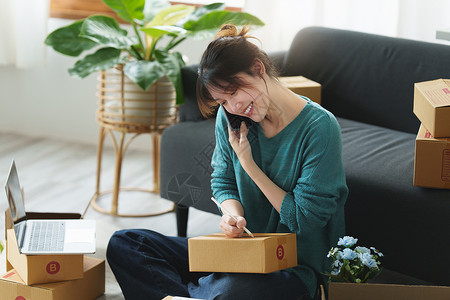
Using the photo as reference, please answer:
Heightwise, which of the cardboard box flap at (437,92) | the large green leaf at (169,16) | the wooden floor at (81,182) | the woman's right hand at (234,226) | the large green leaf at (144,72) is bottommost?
the wooden floor at (81,182)

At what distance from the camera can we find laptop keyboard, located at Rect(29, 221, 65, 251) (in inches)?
68.2

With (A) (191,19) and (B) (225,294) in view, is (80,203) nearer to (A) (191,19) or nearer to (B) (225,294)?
(A) (191,19)

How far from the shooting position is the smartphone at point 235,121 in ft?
5.48

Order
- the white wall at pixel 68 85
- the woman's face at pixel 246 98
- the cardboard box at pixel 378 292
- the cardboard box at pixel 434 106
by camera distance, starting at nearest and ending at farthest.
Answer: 1. the cardboard box at pixel 378 292
2. the woman's face at pixel 246 98
3. the cardboard box at pixel 434 106
4. the white wall at pixel 68 85

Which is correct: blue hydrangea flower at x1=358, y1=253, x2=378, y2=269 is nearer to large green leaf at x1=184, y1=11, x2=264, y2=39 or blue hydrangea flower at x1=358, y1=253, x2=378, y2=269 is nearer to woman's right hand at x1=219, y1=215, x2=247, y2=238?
woman's right hand at x1=219, y1=215, x2=247, y2=238

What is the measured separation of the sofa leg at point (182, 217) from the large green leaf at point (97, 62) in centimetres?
62

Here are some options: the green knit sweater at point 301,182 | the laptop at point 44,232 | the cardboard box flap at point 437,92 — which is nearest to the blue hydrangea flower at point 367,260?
the green knit sweater at point 301,182

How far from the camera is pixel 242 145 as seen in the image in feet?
5.45

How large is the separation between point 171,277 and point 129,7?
4.05 feet

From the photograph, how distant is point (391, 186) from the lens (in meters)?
1.91

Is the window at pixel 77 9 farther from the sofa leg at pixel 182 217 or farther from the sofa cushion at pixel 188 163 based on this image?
the sofa leg at pixel 182 217

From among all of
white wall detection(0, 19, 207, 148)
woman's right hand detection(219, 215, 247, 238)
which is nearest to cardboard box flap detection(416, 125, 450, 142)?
woman's right hand detection(219, 215, 247, 238)

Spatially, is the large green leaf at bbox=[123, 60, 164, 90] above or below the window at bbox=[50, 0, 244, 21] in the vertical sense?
below

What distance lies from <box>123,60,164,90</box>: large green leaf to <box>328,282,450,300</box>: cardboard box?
123cm
